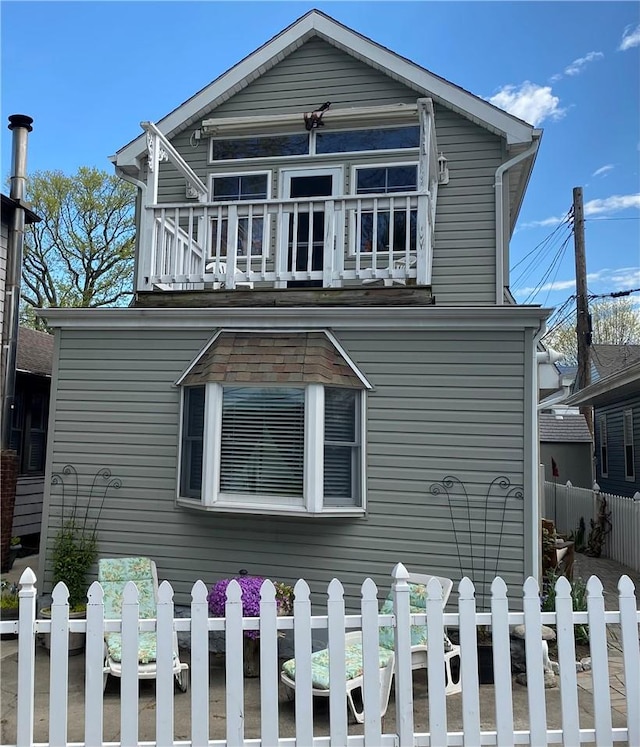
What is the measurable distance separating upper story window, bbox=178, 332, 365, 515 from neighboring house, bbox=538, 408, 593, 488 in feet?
55.2

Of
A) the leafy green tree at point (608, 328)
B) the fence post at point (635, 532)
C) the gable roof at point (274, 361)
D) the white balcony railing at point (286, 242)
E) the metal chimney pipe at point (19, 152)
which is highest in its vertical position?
Result: the leafy green tree at point (608, 328)

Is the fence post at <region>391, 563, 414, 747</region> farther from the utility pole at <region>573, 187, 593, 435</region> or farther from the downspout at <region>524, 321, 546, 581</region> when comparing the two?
the utility pole at <region>573, 187, 593, 435</region>

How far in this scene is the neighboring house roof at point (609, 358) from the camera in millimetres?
22344

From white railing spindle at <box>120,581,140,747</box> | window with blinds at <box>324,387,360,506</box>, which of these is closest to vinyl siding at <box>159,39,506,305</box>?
window with blinds at <box>324,387,360,506</box>

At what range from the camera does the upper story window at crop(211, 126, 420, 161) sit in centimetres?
837

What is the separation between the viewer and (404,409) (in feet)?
19.9

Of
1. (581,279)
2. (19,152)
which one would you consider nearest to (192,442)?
(19,152)

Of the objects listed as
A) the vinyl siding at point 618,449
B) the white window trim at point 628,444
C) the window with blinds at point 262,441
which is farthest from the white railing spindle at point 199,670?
the white window trim at point 628,444

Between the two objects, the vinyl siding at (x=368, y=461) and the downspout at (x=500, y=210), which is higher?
the downspout at (x=500, y=210)

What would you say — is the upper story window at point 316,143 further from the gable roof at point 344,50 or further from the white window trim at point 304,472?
the white window trim at point 304,472

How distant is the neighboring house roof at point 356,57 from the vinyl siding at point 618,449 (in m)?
7.09

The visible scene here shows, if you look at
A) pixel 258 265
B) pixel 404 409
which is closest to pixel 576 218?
pixel 258 265

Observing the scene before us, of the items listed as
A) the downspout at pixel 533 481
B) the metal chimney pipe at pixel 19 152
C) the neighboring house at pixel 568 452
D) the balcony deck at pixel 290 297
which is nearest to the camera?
the downspout at pixel 533 481

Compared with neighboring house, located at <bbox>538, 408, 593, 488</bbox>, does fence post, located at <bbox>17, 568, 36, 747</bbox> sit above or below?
below
